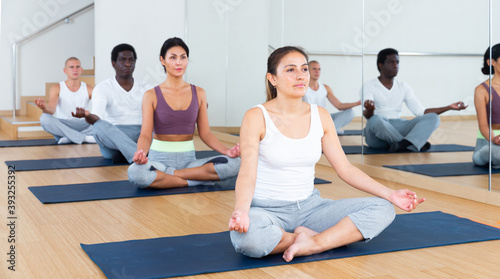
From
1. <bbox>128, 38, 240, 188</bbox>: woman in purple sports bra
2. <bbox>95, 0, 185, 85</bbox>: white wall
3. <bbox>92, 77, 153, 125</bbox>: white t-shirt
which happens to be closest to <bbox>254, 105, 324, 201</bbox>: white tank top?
<bbox>128, 38, 240, 188</bbox>: woman in purple sports bra

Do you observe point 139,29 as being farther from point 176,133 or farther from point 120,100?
point 176,133

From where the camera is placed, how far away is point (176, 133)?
3.59 metres

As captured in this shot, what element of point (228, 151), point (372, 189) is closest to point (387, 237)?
point (372, 189)

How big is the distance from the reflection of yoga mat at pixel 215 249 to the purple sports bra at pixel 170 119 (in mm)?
1260

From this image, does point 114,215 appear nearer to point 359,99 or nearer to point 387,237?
point 387,237

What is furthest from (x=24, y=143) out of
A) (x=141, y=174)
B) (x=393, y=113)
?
(x=393, y=113)

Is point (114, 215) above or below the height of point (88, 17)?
below

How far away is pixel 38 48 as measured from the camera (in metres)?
8.48

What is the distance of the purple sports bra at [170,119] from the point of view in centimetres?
355

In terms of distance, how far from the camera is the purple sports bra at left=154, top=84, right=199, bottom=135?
355 centimetres

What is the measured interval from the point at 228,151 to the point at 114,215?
0.82 m

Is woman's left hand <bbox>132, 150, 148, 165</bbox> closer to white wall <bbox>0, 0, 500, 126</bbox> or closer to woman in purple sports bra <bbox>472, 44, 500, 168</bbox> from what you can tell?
white wall <bbox>0, 0, 500, 126</bbox>

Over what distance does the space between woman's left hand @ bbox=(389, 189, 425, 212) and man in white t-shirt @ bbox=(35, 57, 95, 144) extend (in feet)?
15.4

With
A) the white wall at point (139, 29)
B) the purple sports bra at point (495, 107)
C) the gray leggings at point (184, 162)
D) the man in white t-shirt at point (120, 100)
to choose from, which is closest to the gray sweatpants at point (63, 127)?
the white wall at point (139, 29)
